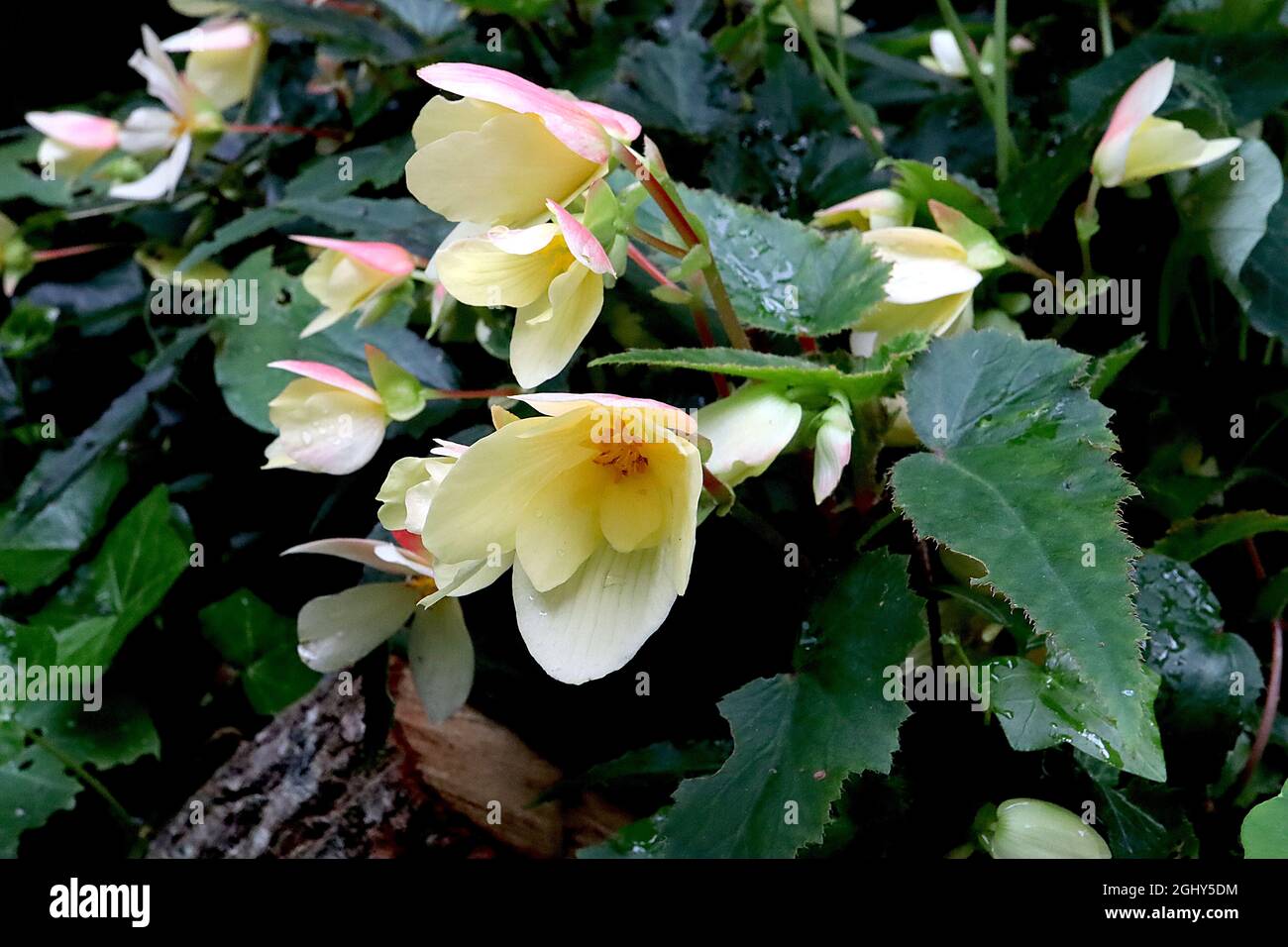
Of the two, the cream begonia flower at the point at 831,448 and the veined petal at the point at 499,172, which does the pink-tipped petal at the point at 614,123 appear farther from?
the cream begonia flower at the point at 831,448

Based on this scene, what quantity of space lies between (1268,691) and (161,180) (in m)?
1.01

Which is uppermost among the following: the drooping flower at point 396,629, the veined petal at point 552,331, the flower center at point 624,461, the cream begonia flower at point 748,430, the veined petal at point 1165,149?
the veined petal at point 1165,149

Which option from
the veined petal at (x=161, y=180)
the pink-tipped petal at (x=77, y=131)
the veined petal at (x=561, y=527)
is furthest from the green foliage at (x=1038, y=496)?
the pink-tipped petal at (x=77, y=131)

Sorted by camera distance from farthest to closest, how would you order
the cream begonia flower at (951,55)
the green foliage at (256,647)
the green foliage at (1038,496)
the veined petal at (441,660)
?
the cream begonia flower at (951,55) → the green foliage at (256,647) → the veined petal at (441,660) → the green foliage at (1038,496)

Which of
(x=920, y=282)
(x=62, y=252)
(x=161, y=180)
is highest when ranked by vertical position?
(x=920, y=282)

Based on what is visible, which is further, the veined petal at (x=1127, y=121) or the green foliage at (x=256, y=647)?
the green foliage at (x=256, y=647)

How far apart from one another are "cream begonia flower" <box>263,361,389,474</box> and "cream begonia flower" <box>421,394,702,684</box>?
0.17 m

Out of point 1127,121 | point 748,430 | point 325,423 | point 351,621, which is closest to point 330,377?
point 325,423

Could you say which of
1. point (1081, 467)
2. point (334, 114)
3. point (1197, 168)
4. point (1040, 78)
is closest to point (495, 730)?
point (1081, 467)

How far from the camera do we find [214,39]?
958 millimetres

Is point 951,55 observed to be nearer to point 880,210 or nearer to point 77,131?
point 880,210

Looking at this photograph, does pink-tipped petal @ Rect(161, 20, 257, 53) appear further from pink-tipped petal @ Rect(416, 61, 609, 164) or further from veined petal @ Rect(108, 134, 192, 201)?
pink-tipped petal @ Rect(416, 61, 609, 164)

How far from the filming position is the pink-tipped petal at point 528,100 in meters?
0.42

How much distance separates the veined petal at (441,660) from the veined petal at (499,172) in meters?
0.24
